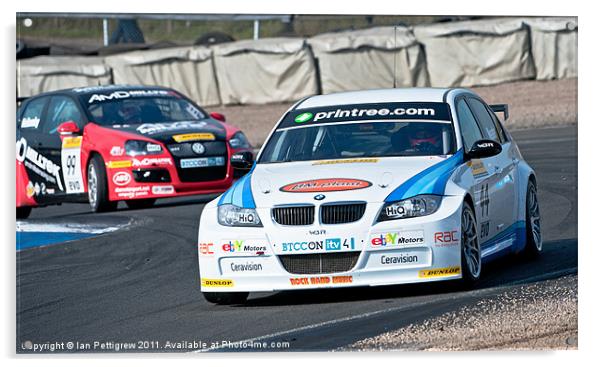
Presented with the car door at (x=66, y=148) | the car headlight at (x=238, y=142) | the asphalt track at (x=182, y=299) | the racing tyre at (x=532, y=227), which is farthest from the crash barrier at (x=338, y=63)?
the racing tyre at (x=532, y=227)

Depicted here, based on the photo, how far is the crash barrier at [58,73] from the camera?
1466 cm

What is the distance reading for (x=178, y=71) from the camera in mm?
21266

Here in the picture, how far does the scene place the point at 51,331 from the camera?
9672 mm

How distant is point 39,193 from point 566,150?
5.88m

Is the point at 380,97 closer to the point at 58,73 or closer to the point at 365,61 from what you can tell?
the point at 58,73

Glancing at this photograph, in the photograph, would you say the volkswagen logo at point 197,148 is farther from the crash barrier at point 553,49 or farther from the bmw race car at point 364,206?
the bmw race car at point 364,206

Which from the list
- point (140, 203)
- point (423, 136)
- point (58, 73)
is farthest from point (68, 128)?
point (423, 136)

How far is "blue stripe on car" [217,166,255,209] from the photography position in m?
9.42

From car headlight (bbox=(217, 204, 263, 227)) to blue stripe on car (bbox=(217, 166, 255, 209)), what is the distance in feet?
0.10

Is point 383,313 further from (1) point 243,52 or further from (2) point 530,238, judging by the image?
(1) point 243,52

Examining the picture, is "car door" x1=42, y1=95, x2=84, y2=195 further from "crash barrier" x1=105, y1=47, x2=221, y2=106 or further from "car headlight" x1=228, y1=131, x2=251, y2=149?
"crash barrier" x1=105, y1=47, x2=221, y2=106

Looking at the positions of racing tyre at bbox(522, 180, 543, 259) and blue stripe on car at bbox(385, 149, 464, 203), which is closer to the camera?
blue stripe on car at bbox(385, 149, 464, 203)

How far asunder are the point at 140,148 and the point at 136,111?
56 cm

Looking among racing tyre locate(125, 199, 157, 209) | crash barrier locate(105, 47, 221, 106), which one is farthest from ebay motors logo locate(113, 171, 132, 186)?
crash barrier locate(105, 47, 221, 106)
